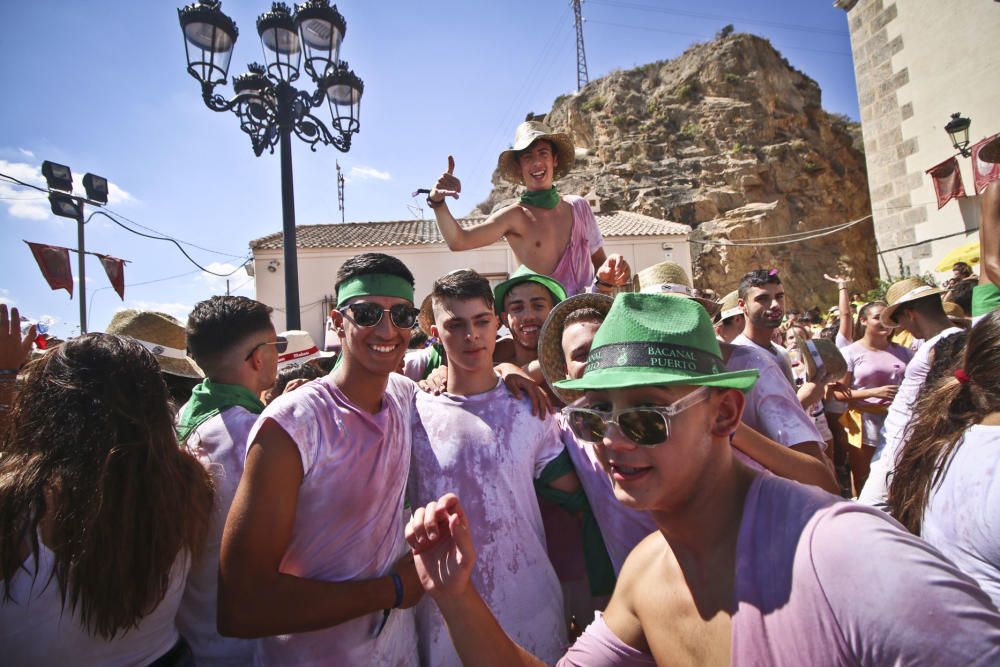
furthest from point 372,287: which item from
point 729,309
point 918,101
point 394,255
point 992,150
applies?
point 918,101

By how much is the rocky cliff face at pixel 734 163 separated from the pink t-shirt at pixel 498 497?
940 inches

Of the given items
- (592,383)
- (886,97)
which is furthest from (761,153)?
(592,383)

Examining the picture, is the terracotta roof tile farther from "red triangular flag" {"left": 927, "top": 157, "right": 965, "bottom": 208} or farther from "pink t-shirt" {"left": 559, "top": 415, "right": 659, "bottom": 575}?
"pink t-shirt" {"left": 559, "top": 415, "right": 659, "bottom": 575}

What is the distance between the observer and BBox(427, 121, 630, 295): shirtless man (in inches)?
142

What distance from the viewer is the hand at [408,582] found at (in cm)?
183

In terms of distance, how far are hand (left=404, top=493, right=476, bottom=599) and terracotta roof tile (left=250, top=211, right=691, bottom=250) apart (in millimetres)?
19845

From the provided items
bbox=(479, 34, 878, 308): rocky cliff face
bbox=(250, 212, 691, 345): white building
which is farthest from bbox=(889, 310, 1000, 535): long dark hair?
bbox=(479, 34, 878, 308): rocky cliff face

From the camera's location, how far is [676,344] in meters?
1.30

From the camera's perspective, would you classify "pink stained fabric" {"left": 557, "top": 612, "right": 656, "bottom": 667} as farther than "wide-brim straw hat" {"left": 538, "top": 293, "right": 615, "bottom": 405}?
No

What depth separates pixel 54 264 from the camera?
9812 mm

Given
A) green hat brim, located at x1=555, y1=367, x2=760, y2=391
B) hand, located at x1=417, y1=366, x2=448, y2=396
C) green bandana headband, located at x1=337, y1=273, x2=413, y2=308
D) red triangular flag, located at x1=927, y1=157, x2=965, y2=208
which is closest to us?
green hat brim, located at x1=555, y1=367, x2=760, y2=391

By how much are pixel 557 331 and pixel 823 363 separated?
2.45 m

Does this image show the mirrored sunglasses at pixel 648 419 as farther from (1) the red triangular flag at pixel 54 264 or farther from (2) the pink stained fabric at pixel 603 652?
(1) the red triangular flag at pixel 54 264

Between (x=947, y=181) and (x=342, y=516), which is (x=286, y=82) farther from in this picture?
(x=947, y=181)
